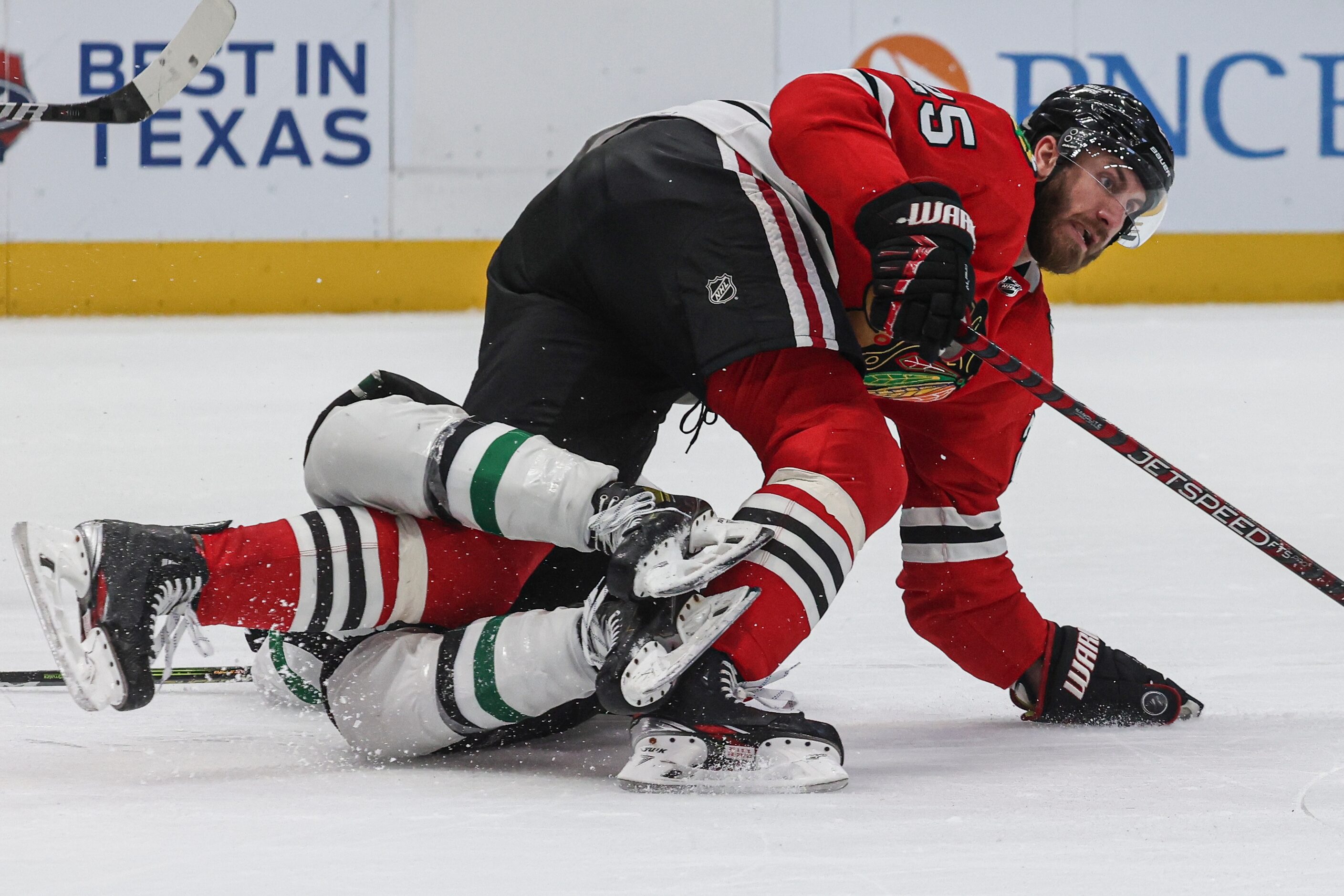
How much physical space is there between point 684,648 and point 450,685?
0.24 meters

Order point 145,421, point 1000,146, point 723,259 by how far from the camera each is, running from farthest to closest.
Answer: point 145,421 → point 1000,146 → point 723,259

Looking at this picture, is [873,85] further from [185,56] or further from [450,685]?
[185,56]

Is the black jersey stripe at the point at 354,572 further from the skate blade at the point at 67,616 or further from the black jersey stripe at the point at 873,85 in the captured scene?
the black jersey stripe at the point at 873,85

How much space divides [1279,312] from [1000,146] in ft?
15.9

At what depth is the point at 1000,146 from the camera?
167 cm

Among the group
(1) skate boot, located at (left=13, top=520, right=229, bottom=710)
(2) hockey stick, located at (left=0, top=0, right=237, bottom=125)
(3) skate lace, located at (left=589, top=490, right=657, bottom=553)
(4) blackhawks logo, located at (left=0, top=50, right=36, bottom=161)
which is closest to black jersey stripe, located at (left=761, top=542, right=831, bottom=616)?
(3) skate lace, located at (left=589, top=490, right=657, bottom=553)

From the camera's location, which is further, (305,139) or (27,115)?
(305,139)

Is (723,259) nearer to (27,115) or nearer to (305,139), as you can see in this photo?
(27,115)

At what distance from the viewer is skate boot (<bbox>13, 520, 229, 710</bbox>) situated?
1337 millimetres

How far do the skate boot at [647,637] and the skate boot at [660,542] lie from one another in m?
0.03

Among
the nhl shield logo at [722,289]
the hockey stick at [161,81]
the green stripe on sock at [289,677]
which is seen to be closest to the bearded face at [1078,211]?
the nhl shield logo at [722,289]

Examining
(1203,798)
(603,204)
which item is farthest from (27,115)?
(1203,798)

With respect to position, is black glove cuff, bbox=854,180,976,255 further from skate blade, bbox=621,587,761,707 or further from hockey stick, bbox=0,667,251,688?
hockey stick, bbox=0,667,251,688

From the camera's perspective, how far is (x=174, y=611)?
1.38m
